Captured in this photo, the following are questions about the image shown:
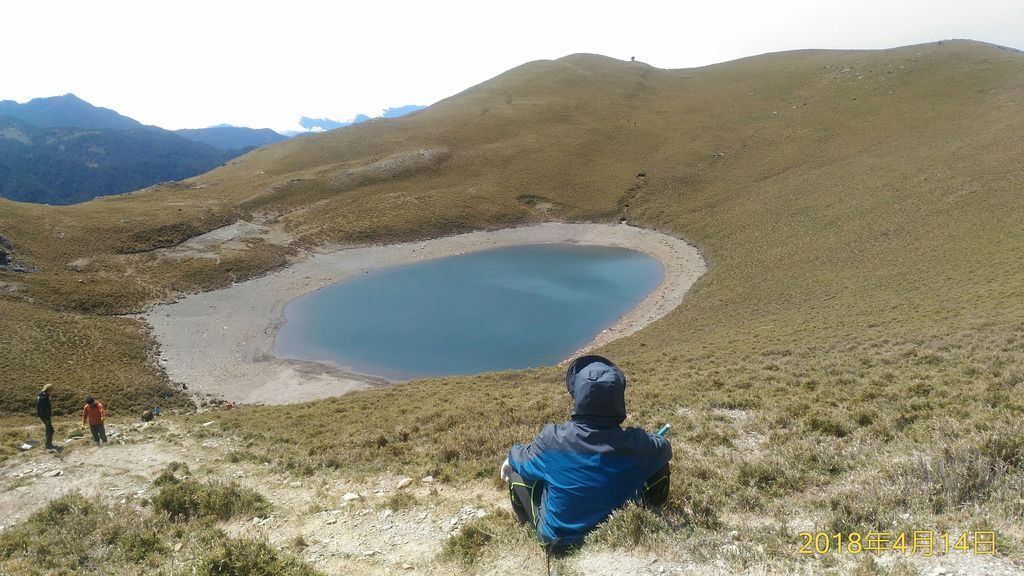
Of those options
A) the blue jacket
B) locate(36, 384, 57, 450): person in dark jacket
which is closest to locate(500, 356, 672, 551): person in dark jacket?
locate(36, 384, 57, 450): person in dark jacket

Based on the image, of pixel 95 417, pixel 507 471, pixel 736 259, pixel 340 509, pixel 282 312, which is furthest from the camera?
pixel 736 259

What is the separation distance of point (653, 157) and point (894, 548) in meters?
83.1

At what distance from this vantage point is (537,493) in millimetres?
5523

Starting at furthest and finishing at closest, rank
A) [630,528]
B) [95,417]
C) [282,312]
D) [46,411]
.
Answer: [282,312] < [46,411] < [95,417] < [630,528]

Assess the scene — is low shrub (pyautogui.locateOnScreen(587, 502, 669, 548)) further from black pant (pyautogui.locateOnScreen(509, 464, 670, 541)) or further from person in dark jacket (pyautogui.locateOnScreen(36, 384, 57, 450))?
person in dark jacket (pyautogui.locateOnScreen(36, 384, 57, 450))

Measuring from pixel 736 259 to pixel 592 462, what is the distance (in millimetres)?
45728

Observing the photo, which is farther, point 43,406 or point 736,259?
point 736,259

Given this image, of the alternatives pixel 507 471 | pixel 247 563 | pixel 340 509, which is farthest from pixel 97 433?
pixel 507 471

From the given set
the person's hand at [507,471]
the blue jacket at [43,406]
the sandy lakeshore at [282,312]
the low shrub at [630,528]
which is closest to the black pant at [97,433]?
the blue jacket at [43,406]

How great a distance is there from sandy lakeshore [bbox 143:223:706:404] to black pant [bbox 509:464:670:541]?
25.5 meters

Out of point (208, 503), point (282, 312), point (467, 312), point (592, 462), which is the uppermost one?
point (592, 462)

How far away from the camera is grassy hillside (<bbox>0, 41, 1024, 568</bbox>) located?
273 inches

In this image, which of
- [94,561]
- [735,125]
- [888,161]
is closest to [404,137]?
[735,125]

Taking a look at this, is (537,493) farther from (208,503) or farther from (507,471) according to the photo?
(208,503)
